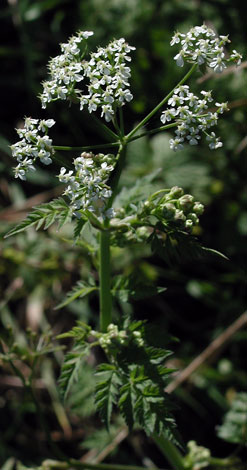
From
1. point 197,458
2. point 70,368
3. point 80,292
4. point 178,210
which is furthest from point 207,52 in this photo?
point 197,458

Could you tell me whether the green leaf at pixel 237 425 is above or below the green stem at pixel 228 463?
above

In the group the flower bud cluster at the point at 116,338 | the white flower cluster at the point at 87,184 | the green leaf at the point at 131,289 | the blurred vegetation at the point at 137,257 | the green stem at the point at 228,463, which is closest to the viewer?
the white flower cluster at the point at 87,184

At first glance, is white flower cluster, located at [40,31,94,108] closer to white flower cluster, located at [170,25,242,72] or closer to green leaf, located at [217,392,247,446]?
white flower cluster, located at [170,25,242,72]

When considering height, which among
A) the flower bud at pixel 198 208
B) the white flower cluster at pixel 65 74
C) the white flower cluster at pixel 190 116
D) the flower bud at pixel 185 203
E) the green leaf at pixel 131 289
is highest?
the white flower cluster at pixel 65 74

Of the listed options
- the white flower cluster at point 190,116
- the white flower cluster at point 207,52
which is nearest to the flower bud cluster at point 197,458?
the white flower cluster at point 190,116

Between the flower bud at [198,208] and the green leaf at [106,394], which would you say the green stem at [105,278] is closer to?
the green leaf at [106,394]

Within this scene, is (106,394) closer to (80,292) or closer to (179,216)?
(80,292)

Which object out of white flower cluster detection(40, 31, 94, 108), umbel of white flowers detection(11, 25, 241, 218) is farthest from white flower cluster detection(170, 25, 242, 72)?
white flower cluster detection(40, 31, 94, 108)
